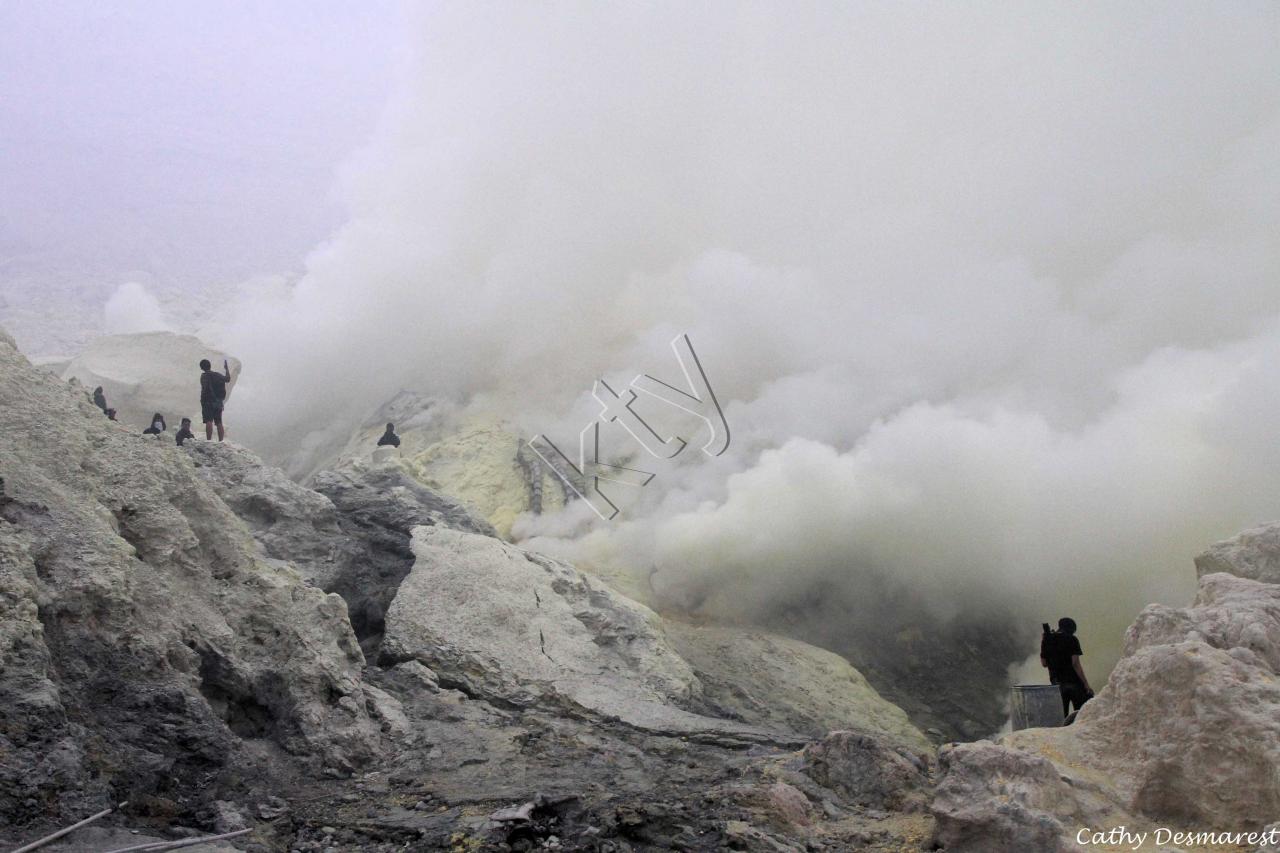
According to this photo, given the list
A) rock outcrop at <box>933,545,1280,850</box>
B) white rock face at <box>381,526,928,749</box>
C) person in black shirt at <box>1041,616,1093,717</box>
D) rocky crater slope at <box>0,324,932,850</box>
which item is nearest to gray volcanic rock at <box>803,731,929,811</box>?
rocky crater slope at <box>0,324,932,850</box>

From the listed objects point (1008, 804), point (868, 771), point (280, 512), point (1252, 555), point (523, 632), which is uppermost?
point (280, 512)

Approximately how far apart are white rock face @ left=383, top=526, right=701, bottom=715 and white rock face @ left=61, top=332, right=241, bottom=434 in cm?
997

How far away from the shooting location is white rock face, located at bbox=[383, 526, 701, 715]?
589 cm

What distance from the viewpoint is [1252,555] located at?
16.8ft

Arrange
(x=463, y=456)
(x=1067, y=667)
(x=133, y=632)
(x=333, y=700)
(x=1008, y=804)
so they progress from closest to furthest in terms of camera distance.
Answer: (x=1008, y=804) < (x=133, y=632) < (x=333, y=700) < (x=1067, y=667) < (x=463, y=456)

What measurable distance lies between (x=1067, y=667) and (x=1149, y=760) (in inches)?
86.0

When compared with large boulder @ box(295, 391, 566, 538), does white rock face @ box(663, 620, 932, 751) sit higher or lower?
lower

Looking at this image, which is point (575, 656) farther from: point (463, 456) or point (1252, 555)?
point (463, 456)

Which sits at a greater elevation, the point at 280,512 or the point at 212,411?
the point at 212,411

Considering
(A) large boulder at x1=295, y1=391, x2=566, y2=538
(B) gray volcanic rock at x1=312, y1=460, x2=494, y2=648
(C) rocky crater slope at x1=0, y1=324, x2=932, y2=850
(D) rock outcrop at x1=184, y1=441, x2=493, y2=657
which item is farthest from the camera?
(A) large boulder at x1=295, y1=391, x2=566, y2=538

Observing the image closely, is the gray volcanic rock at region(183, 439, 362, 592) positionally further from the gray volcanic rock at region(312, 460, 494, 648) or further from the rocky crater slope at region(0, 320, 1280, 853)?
the rocky crater slope at region(0, 320, 1280, 853)

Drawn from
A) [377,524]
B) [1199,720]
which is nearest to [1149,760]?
[1199,720]

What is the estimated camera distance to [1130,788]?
3508 millimetres

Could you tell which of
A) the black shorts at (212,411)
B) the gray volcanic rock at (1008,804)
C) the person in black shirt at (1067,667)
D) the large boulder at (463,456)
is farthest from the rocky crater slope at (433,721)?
the large boulder at (463,456)
